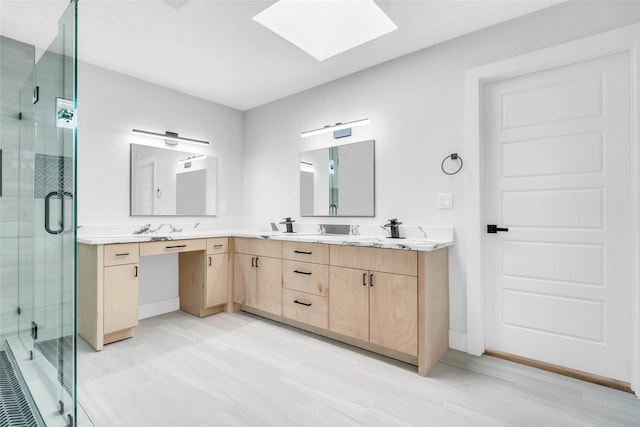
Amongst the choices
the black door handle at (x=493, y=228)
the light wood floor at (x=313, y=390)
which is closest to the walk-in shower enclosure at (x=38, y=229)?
the light wood floor at (x=313, y=390)

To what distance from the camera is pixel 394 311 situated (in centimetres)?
221

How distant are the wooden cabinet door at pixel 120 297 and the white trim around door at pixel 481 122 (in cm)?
278

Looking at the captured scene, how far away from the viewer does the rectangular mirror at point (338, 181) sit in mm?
2986

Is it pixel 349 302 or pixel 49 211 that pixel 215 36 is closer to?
pixel 49 211

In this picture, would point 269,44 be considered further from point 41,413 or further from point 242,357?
point 41,413

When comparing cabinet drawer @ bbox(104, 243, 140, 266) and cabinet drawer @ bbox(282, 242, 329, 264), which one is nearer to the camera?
cabinet drawer @ bbox(104, 243, 140, 266)

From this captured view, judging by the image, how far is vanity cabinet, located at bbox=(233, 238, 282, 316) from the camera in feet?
9.82

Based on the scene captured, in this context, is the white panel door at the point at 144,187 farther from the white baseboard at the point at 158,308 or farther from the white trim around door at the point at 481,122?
the white trim around door at the point at 481,122

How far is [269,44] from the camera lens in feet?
8.38

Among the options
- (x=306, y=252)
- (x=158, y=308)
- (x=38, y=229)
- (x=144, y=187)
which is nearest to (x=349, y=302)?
(x=306, y=252)

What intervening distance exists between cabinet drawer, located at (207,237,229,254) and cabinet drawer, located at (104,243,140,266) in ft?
2.26

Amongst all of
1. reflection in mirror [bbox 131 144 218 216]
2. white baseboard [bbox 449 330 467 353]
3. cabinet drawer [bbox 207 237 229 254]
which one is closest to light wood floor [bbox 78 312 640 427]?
white baseboard [bbox 449 330 467 353]

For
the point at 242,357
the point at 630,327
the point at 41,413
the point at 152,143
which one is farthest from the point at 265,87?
the point at 630,327

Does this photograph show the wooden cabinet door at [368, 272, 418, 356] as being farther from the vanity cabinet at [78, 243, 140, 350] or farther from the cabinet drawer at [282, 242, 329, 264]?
the vanity cabinet at [78, 243, 140, 350]
